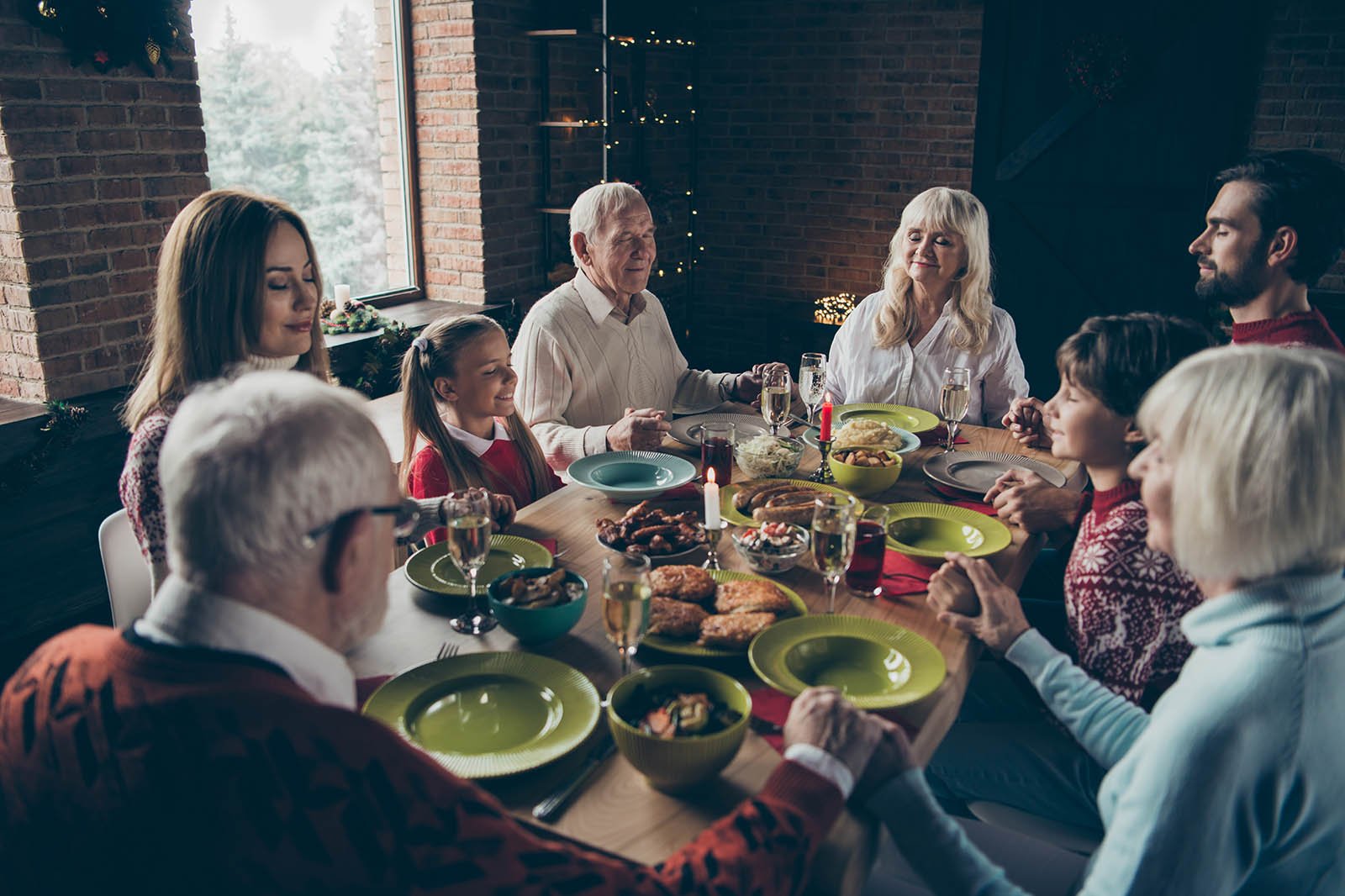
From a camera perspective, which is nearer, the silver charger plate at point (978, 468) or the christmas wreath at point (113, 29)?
the silver charger plate at point (978, 468)

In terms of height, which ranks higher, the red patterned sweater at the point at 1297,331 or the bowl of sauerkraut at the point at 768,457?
the red patterned sweater at the point at 1297,331

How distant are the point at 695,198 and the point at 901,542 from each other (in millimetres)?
4691

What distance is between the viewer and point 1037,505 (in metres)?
2.06

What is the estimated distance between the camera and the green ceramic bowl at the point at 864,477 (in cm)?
216

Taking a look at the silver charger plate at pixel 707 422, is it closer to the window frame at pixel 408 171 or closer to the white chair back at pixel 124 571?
the white chair back at pixel 124 571

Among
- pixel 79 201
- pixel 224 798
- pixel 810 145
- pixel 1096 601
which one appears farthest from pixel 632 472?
pixel 810 145

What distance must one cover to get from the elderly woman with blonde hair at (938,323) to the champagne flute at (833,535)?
5.43ft

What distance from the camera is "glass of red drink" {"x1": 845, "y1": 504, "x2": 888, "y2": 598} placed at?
5.57 feet

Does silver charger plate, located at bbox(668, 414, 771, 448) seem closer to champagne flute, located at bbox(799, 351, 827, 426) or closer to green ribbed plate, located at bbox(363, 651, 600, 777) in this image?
champagne flute, located at bbox(799, 351, 827, 426)

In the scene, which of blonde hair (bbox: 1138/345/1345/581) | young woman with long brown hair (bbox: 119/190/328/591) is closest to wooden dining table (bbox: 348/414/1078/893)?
blonde hair (bbox: 1138/345/1345/581)

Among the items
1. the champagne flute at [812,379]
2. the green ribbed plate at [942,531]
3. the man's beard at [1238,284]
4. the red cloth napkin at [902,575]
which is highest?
the man's beard at [1238,284]

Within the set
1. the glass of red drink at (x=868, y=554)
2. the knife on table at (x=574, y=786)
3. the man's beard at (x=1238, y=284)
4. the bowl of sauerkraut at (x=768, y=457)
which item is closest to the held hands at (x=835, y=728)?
the knife on table at (x=574, y=786)

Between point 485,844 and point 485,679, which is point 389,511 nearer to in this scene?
point 485,844

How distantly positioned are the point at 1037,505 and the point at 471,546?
4.01ft
